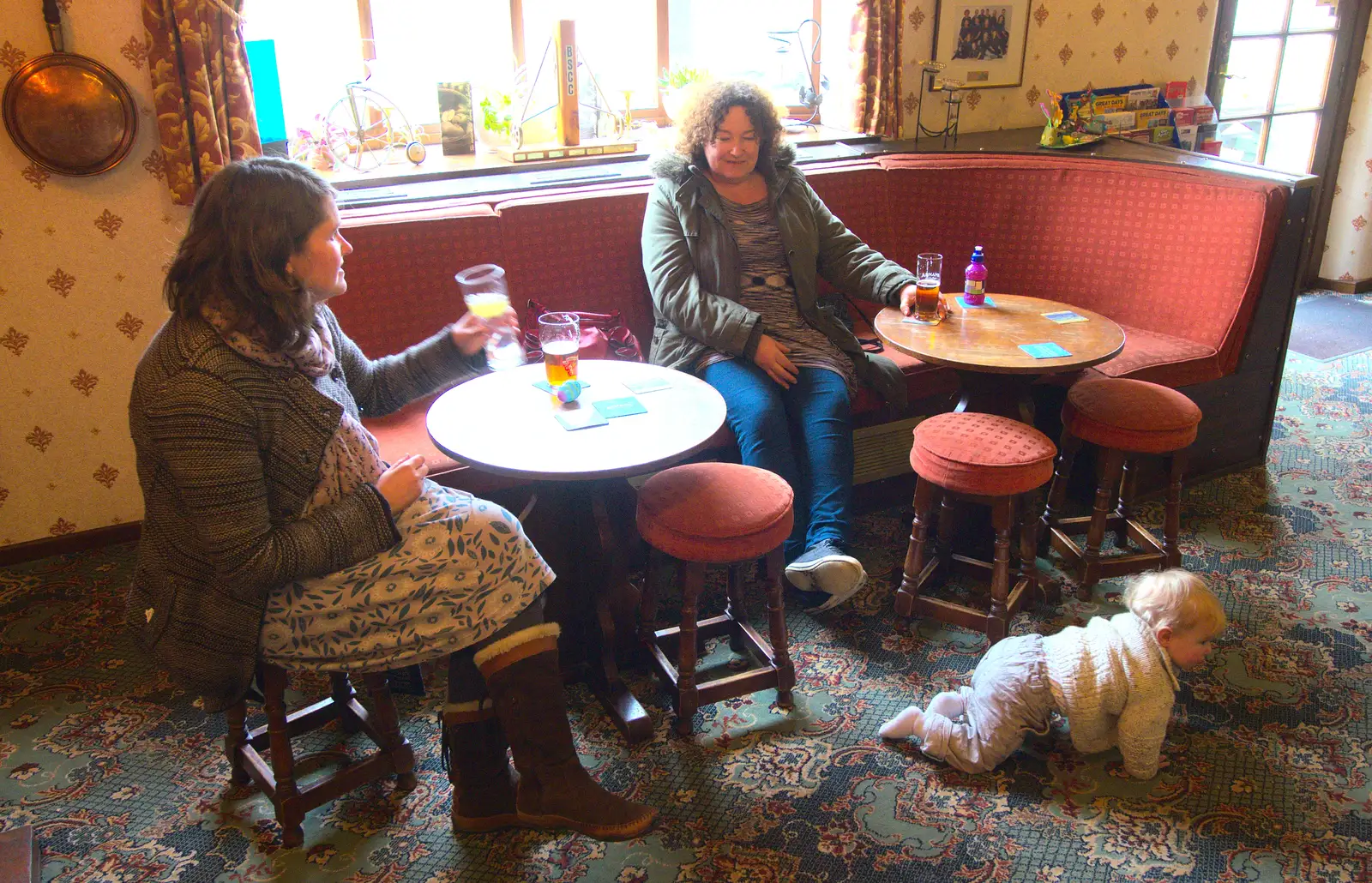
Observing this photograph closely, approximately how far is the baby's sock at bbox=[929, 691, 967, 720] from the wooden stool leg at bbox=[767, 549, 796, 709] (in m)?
0.32

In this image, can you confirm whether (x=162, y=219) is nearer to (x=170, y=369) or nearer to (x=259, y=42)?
(x=259, y=42)

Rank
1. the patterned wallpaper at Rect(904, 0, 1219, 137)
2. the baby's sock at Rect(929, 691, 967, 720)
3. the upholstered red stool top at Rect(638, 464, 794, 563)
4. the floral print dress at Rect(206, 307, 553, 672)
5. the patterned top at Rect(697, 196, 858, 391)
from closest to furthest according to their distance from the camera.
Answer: the floral print dress at Rect(206, 307, 553, 672) → the upholstered red stool top at Rect(638, 464, 794, 563) → the baby's sock at Rect(929, 691, 967, 720) → the patterned top at Rect(697, 196, 858, 391) → the patterned wallpaper at Rect(904, 0, 1219, 137)

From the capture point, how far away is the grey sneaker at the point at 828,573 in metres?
2.32

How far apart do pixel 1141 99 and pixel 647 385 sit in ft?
10.3

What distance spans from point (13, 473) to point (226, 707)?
1.58m

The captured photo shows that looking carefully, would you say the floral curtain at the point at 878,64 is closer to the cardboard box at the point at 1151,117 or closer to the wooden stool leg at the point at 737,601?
the cardboard box at the point at 1151,117

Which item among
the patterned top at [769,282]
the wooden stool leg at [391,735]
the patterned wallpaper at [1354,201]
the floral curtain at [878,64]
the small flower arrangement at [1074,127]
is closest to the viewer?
the wooden stool leg at [391,735]

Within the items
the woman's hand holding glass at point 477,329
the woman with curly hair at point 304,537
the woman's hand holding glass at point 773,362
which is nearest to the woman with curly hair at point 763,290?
the woman's hand holding glass at point 773,362

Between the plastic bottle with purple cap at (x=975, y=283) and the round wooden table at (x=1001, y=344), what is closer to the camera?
the round wooden table at (x=1001, y=344)

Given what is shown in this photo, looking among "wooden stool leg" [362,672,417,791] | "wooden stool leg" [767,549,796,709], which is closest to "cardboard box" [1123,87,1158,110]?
"wooden stool leg" [767,549,796,709]

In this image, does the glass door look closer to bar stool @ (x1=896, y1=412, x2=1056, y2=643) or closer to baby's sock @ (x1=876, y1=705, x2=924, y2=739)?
bar stool @ (x1=896, y1=412, x2=1056, y2=643)

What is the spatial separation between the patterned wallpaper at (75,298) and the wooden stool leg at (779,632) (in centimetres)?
194

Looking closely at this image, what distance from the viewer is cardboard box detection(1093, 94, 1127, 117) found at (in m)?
4.00

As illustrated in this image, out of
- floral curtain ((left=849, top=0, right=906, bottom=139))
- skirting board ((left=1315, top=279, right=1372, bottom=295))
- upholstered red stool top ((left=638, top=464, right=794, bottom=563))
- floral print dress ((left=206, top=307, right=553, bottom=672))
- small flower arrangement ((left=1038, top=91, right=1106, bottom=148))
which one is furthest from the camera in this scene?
skirting board ((left=1315, top=279, right=1372, bottom=295))
